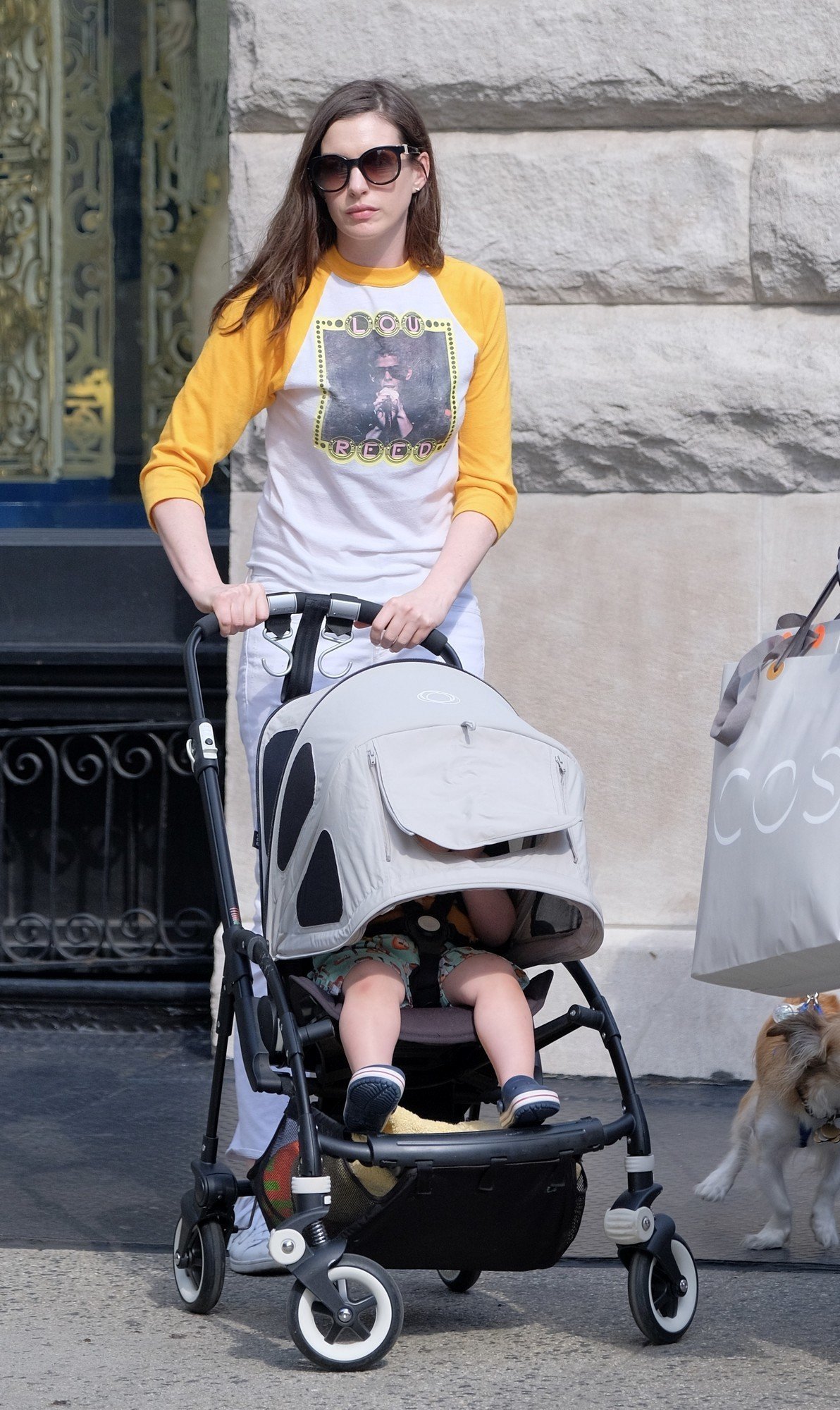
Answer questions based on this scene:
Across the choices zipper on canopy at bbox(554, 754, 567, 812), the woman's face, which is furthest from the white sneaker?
the woman's face

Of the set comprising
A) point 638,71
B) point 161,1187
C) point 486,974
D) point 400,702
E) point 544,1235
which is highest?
point 638,71

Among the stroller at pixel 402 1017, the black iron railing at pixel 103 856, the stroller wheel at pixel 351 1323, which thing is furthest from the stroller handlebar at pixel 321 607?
the black iron railing at pixel 103 856

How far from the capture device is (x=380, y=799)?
289 cm

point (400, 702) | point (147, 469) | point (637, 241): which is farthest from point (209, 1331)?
point (637, 241)

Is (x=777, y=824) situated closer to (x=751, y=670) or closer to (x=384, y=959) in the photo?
(x=751, y=670)

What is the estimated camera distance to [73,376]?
608 centimetres

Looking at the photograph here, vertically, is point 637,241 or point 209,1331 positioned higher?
point 637,241

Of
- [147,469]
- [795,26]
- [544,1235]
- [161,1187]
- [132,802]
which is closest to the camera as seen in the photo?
[544,1235]

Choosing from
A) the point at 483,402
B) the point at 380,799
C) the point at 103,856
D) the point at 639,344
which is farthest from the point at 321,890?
the point at 103,856

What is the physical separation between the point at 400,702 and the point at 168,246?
3.45 meters

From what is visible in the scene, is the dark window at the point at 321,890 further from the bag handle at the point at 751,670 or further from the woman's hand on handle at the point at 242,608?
the bag handle at the point at 751,670

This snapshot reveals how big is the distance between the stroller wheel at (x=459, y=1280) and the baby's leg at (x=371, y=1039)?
637 mm

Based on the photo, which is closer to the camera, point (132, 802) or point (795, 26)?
point (795, 26)

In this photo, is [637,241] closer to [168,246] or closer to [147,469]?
[168,246]
